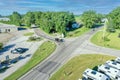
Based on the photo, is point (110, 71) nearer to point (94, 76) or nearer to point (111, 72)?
point (111, 72)

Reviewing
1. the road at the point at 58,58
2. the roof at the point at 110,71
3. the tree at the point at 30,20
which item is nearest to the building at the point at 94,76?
the roof at the point at 110,71

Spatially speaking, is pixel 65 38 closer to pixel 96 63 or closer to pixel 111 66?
pixel 96 63

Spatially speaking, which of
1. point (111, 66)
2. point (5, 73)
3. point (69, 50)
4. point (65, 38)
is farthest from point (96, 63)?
point (65, 38)

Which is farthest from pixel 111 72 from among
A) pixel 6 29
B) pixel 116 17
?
pixel 6 29

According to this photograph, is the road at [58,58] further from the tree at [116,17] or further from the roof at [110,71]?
the tree at [116,17]

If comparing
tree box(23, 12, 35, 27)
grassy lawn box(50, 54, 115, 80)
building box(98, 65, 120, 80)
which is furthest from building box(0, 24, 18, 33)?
building box(98, 65, 120, 80)

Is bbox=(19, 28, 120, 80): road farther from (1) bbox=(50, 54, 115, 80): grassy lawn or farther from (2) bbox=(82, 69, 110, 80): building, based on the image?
(2) bbox=(82, 69, 110, 80): building
